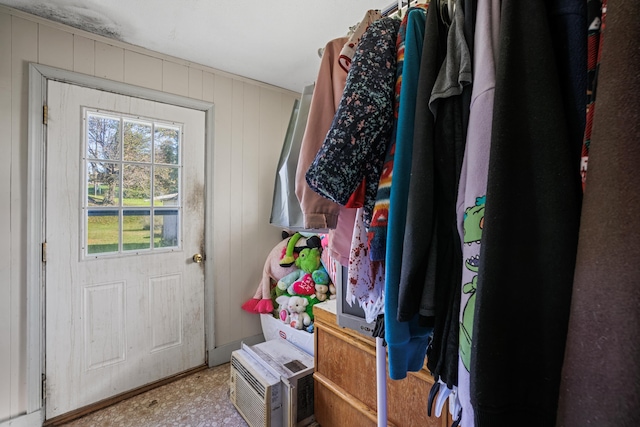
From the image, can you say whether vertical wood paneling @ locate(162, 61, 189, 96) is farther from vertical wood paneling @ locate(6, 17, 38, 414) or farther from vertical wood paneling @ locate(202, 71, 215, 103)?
vertical wood paneling @ locate(6, 17, 38, 414)

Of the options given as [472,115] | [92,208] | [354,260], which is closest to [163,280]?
[92,208]

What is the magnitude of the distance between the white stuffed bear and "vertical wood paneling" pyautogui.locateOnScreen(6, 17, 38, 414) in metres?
1.47

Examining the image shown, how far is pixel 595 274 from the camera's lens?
0.27 metres

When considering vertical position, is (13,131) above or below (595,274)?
above

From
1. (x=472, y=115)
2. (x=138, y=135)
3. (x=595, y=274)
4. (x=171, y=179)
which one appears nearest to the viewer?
(x=595, y=274)

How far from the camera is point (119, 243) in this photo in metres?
1.84

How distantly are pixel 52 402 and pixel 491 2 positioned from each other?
253cm

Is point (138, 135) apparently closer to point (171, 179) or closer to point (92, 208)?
point (171, 179)

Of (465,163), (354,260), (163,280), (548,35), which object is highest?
(548,35)

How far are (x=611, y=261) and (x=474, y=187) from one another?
0.61 feet

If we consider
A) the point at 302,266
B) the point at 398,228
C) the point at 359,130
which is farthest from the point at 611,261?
the point at 302,266

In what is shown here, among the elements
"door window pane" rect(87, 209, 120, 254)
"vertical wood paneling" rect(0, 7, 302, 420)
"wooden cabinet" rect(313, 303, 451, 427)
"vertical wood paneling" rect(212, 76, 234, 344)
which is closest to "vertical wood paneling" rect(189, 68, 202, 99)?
"vertical wood paneling" rect(0, 7, 302, 420)

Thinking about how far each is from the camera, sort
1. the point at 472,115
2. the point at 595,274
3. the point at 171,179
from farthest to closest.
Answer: the point at 171,179 < the point at 472,115 < the point at 595,274

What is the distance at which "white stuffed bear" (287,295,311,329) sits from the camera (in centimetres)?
197
